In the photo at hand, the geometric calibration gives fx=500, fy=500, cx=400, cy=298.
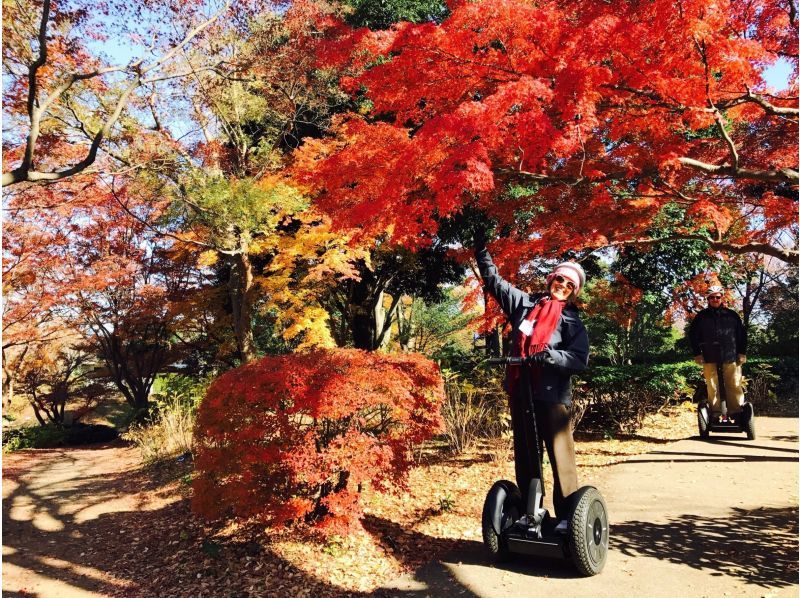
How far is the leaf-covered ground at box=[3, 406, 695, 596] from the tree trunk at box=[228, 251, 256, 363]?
348cm

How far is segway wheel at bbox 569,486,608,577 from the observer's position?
9.54 feet

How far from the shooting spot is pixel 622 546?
3545 millimetres

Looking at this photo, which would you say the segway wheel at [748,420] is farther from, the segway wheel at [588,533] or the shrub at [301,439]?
the shrub at [301,439]

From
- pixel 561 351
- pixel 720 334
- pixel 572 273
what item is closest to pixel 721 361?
pixel 720 334

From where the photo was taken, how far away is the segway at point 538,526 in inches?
115

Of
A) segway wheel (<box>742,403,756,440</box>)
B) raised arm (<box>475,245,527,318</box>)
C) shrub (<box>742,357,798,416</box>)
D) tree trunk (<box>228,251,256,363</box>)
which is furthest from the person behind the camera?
A: tree trunk (<box>228,251,256,363</box>)

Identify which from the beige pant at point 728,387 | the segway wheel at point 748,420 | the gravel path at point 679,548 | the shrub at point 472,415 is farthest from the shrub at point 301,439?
the segway wheel at point 748,420

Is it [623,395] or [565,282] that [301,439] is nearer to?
[565,282]

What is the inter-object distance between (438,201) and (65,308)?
11.2 meters

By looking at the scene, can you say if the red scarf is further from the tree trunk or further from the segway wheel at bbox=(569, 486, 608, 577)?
the tree trunk

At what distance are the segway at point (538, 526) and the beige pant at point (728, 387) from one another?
171 inches

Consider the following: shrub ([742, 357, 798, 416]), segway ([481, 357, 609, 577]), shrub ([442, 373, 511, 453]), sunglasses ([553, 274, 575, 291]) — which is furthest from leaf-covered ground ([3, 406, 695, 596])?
shrub ([742, 357, 798, 416])

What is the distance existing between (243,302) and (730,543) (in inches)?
349

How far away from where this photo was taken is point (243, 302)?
10.2 metres
